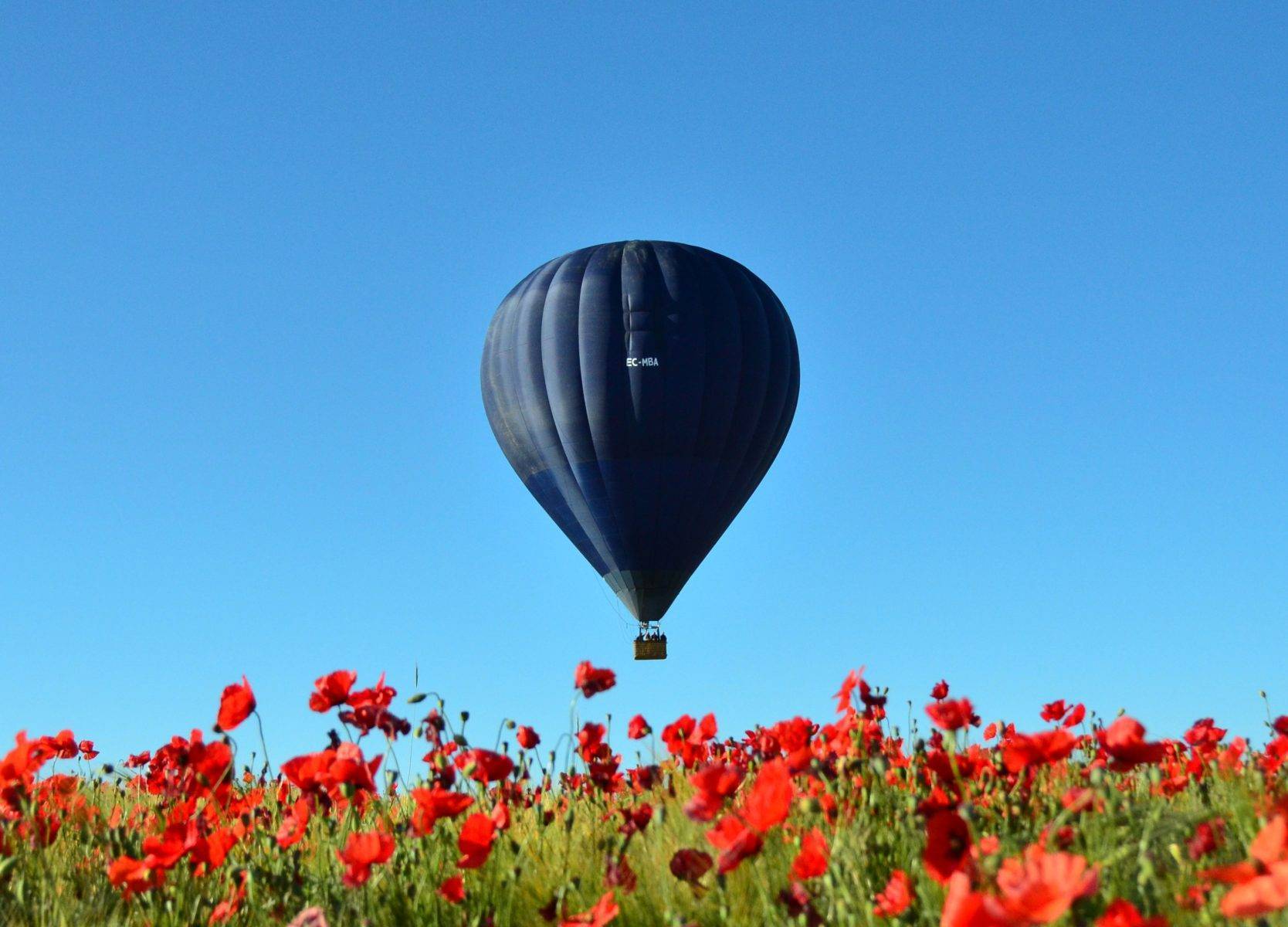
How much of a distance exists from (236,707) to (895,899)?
7.34 ft

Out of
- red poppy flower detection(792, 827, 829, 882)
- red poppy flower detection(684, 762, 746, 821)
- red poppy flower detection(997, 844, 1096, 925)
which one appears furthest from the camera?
red poppy flower detection(792, 827, 829, 882)

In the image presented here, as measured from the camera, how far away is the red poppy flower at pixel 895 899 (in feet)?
10.9

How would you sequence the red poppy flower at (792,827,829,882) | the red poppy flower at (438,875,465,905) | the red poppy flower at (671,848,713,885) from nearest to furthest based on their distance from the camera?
the red poppy flower at (792,827,829,882) → the red poppy flower at (671,848,713,885) → the red poppy flower at (438,875,465,905)

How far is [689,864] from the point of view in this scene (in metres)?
3.73

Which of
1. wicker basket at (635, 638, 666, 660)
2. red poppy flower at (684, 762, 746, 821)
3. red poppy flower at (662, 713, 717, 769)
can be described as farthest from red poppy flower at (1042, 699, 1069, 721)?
wicker basket at (635, 638, 666, 660)

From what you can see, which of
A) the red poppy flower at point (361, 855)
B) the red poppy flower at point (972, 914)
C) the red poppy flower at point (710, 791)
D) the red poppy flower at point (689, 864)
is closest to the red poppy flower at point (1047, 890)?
the red poppy flower at point (972, 914)

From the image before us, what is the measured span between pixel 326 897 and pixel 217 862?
48 cm

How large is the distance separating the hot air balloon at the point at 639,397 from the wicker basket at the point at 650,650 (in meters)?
2.06

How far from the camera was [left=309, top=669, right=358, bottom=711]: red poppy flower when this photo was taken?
454 centimetres

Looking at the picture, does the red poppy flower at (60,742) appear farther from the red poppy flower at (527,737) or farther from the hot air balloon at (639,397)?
the hot air balloon at (639,397)

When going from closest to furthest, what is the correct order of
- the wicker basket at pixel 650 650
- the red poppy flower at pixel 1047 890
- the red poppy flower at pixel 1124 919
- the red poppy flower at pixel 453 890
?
the red poppy flower at pixel 1047 890
the red poppy flower at pixel 1124 919
the red poppy flower at pixel 453 890
the wicker basket at pixel 650 650

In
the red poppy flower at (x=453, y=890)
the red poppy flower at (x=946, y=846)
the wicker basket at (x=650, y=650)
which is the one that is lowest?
the red poppy flower at (x=946, y=846)

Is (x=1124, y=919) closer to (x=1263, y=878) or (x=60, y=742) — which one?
(x=1263, y=878)

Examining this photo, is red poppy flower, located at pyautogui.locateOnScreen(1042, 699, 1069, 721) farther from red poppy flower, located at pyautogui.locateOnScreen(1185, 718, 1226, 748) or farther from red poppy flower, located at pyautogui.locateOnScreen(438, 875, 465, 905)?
red poppy flower, located at pyautogui.locateOnScreen(438, 875, 465, 905)
